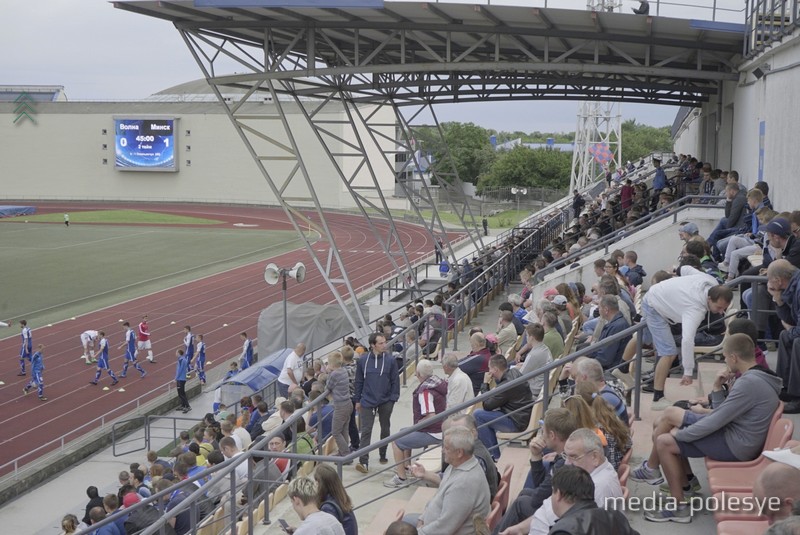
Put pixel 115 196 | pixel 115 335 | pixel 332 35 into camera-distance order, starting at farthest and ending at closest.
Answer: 1. pixel 115 196
2. pixel 115 335
3. pixel 332 35

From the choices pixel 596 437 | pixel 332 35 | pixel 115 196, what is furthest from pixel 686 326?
pixel 115 196

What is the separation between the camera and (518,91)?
29719mm

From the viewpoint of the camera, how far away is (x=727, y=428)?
6.11 metres

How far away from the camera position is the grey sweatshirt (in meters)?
5.97

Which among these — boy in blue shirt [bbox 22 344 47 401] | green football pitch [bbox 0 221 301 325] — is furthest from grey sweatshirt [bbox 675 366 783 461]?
green football pitch [bbox 0 221 301 325]

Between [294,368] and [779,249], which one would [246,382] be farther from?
[779,249]

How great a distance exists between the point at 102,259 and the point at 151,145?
39611 millimetres

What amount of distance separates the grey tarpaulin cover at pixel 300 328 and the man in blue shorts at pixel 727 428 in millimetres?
17875

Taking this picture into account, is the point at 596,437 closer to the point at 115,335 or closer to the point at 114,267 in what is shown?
the point at 115,335

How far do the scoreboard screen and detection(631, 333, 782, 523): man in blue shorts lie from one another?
284ft

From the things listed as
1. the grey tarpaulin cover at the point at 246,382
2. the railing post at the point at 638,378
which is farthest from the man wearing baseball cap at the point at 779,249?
the grey tarpaulin cover at the point at 246,382

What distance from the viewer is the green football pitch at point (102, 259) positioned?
3947 cm

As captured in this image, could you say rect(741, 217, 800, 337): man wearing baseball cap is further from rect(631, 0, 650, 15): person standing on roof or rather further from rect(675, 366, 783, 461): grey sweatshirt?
rect(631, 0, 650, 15): person standing on roof

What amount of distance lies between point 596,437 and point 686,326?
9.32 feet
